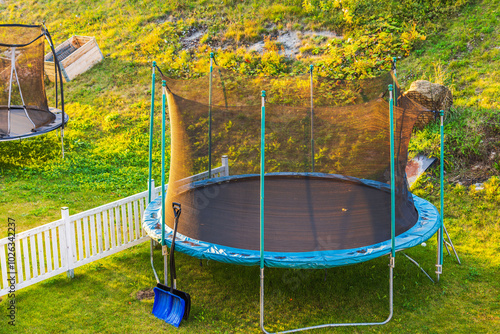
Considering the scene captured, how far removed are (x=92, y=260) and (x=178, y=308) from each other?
1.20 metres

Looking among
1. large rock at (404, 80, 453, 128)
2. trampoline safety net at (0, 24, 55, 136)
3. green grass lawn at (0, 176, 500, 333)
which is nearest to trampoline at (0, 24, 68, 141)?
trampoline safety net at (0, 24, 55, 136)

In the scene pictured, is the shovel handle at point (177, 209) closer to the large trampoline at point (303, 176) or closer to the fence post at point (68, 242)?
the large trampoline at point (303, 176)

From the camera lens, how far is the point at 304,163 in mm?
3863

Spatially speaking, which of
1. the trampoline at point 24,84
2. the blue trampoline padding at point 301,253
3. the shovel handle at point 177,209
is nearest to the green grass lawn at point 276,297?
the blue trampoline padding at point 301,253

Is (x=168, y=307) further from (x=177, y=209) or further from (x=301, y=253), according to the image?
(x=301, y=253)

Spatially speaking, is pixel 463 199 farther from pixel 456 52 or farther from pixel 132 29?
pixel 132 29

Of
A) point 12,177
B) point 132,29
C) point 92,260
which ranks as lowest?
point 92,260

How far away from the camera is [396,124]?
3.90 m

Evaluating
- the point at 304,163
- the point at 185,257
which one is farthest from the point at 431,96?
the point at 185,257

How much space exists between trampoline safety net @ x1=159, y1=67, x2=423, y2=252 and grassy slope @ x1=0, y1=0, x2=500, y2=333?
60cm

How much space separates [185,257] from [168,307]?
1079mm

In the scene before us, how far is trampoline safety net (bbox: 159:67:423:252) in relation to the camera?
373cm

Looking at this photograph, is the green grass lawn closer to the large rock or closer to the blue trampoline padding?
the blue trampoline padding

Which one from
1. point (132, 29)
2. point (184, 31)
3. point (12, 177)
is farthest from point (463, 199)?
point (132, 29)
